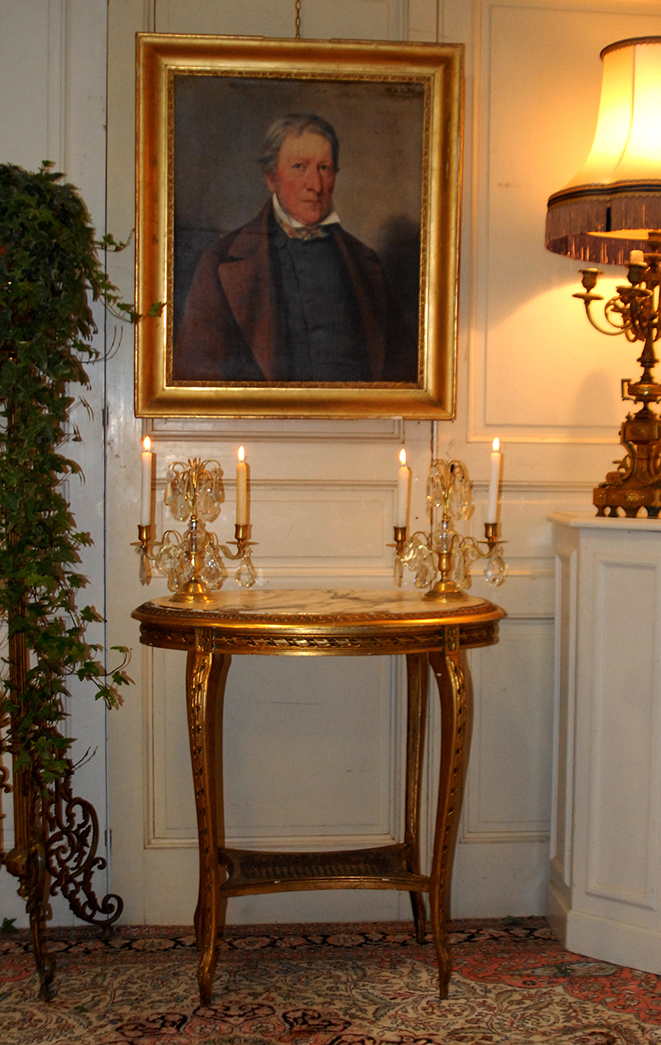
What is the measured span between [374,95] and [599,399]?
110 centimetres

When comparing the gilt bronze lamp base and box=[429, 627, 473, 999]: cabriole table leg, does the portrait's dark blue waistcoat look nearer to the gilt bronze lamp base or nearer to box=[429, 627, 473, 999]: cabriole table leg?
the gilt bronze lamp base

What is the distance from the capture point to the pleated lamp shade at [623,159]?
2350 millimetres

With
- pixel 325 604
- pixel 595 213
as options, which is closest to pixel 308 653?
pixel 325 604

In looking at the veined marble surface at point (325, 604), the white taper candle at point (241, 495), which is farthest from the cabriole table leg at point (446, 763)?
the white taper candle at point (241, 495)

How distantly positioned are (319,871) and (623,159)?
1968 millimetres

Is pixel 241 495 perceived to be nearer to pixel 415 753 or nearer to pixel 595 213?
pixel 415 753

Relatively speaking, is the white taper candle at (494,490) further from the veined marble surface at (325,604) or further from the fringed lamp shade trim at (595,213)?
the fringed lamp shade trim at (595,213)

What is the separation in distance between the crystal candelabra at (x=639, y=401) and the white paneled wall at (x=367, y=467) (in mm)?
181

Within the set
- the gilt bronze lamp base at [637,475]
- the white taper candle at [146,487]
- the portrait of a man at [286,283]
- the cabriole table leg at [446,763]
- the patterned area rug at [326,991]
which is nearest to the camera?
the patterned area rug at [326,991]

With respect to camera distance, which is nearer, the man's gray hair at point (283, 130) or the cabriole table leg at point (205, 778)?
the cabriole table leg at point (205, 778)

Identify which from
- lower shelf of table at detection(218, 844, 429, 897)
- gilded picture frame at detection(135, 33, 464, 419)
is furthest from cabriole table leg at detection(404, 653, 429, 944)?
gilded picture frame at detection(135, 33, 464, 419)

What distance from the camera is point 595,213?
239cm

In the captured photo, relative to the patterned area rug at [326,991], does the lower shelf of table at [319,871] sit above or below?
above

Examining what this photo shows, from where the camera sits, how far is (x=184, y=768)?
275 centimetres
